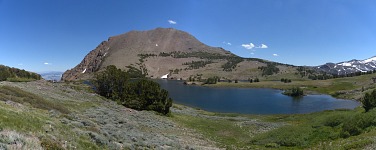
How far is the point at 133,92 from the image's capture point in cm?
6475

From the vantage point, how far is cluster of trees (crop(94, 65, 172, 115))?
60.6 m

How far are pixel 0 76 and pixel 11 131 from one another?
71625 millimetres

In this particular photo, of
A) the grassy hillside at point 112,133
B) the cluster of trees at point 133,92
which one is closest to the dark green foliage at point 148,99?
the cluster of trees at point 133,92

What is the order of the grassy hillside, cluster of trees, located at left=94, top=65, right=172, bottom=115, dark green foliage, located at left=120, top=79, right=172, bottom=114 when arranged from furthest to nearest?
cluster of trees, located at left=94, top=65, right=172, bottom=115, dark green foliage, located at left=120, top=79, right=172, bottom=114, the grassy hillside

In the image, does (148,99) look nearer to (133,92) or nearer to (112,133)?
(133,92)

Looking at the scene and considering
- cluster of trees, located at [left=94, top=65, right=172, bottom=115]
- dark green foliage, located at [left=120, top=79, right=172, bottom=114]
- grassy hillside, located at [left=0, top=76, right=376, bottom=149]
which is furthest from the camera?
cluster of trees, located at [left=94, top=65, right=172, bottom=115]

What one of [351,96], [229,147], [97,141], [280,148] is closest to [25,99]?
[97,141]

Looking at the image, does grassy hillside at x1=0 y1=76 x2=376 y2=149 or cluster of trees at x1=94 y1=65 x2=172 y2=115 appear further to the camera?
cluster of trees at x1=94 y1=65 x2=172 y2=115

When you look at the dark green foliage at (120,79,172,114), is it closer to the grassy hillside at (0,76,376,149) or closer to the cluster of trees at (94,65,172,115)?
the cluster of trees at (94,65,172,115)

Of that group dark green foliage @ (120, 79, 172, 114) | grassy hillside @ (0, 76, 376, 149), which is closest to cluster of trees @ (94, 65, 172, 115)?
dark green foliage @ (120, 79, 172, 114)

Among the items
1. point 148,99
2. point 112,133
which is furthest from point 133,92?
point 112,133

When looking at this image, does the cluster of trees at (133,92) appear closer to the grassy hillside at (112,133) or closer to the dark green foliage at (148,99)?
the dark green foliage at (148,99)

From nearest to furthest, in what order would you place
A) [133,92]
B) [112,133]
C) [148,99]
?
[112,133] < [148,99] < [133,92]

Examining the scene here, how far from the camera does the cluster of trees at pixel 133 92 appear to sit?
199ft
